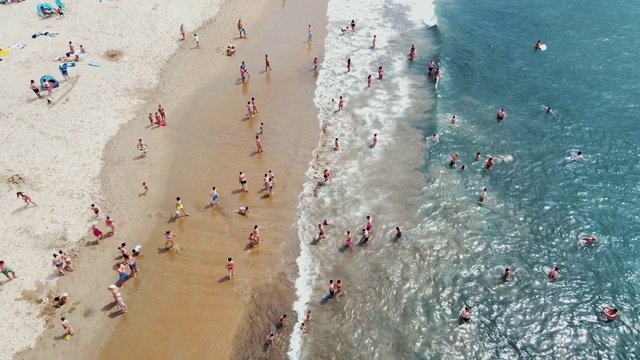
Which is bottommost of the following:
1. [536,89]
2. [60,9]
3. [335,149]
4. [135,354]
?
[135,354]

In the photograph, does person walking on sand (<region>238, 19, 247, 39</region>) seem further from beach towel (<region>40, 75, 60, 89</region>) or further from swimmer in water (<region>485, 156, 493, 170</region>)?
swimmer in water (<region>485, 156, 493, 170</region>)

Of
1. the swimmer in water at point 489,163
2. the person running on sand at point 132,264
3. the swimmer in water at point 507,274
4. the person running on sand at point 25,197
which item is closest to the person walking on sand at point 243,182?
the person running on sand at point 132,264

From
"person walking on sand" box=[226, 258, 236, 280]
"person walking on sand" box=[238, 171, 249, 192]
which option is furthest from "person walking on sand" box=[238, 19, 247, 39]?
"person walking on sand" box=[226, 258, 236, 280]

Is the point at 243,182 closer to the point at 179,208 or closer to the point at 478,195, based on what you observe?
the point at 179,208

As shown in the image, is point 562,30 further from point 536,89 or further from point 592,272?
point 592,272

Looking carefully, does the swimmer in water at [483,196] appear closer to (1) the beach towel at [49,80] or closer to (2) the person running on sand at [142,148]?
(2) the person running on sand at [142,148]

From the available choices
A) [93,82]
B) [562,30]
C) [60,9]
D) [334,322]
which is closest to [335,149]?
[334,322]
